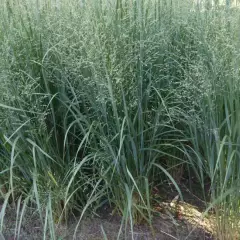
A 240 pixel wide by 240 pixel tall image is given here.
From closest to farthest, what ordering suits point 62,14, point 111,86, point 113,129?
point 111,86 < point 113,129 < point 62,14

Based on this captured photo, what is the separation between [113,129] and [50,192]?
52cm

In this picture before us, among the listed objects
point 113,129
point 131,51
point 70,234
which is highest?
point 131,51

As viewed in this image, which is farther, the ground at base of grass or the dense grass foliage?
the ground at base of grass

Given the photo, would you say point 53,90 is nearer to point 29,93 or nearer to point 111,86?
point 29,93

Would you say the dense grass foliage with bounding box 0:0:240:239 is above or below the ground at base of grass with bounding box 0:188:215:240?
above

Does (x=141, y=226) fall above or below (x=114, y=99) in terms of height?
below

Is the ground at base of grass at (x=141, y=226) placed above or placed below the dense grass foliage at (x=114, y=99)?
below

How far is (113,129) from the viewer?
223 centimetres

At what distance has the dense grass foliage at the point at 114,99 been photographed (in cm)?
206

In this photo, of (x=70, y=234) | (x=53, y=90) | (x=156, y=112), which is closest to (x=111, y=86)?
(x=156, y=112)

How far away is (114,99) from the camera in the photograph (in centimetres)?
211

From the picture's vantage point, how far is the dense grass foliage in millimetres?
2061

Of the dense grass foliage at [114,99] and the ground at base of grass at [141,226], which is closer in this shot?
the dense grass foliage at [114,99]

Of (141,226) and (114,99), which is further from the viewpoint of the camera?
(141,226)
